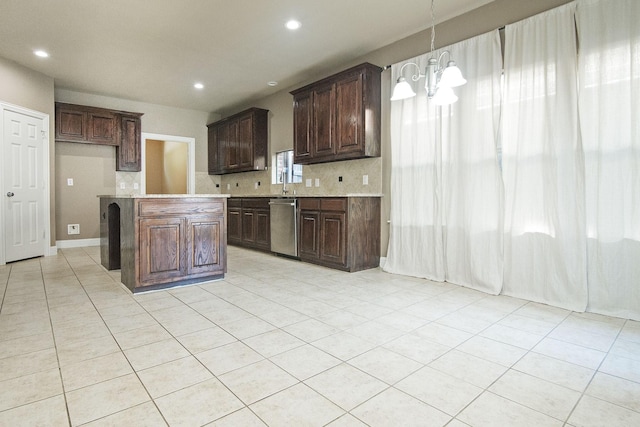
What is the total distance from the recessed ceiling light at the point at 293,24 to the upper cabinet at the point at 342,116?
0.88m

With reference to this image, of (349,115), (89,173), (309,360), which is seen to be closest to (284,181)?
(349,115)

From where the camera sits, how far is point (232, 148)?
272 inches

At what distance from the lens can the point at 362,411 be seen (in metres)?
1.44

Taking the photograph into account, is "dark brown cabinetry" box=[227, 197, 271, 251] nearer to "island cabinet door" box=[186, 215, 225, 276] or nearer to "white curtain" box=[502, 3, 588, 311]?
"island cabinet door" box=[186, 215, 225, 276]

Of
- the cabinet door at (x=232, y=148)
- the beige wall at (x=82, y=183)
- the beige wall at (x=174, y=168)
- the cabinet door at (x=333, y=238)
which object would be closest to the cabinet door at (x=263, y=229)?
the cabinet door at (x=333, y=238)

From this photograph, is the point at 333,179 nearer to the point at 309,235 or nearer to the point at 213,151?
the point at 309,235

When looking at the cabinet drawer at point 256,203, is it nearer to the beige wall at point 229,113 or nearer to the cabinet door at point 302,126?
the beige wall at point 229,113

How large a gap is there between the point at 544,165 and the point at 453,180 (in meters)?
0.84

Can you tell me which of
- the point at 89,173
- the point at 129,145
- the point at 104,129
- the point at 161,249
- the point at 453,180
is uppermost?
the point at 104,129

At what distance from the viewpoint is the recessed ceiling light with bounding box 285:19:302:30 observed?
3.66 meters

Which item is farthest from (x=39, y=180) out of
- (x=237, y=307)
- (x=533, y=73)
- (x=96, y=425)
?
(x=533, y=73)

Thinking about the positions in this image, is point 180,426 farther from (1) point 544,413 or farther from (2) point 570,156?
(2) point 570,156

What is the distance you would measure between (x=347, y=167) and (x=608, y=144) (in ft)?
9.46

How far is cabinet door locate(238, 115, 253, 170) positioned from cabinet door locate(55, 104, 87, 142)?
2666 mm
